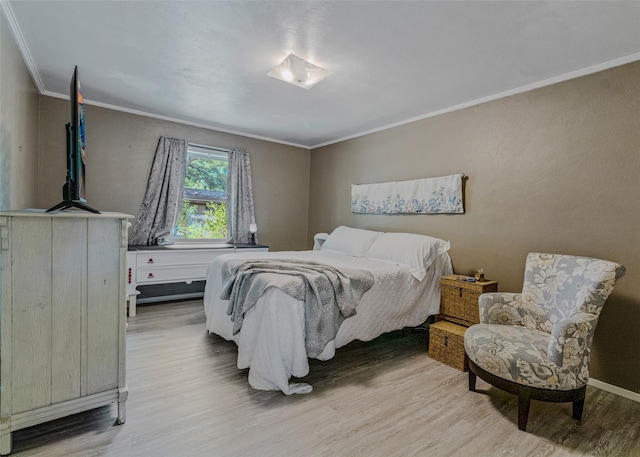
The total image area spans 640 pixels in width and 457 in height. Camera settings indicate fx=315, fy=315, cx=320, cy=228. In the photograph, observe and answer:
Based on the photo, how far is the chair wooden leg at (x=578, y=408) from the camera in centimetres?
190

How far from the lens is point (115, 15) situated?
198 cm

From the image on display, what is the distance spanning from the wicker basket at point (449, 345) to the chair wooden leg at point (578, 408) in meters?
0.69

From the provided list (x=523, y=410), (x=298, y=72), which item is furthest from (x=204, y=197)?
(x=523, y=410)

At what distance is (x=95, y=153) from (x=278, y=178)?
242 cm

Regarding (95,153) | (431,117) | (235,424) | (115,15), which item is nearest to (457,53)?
(431,117)

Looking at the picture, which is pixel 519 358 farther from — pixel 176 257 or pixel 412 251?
pixel 176 257

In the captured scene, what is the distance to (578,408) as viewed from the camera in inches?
75.1

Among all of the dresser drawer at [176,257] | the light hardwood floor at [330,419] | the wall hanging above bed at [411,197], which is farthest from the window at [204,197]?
the light hardwood floor at [330,419]

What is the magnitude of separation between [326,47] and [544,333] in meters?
2.53

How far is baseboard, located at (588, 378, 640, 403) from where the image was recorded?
2.20 m

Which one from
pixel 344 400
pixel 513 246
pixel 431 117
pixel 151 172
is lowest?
pixel 344 400

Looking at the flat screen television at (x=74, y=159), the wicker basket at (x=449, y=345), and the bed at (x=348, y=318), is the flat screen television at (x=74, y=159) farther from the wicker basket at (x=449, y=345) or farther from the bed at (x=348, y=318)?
the wicker basket at (x=449, y=345)

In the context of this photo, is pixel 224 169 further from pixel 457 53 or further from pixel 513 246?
pixel 513 246

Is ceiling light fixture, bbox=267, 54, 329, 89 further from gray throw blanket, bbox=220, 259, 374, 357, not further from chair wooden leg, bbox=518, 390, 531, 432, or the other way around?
chair wooden leg, bbox=518, 390, 531, 432
